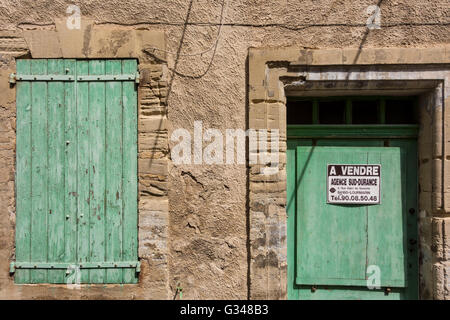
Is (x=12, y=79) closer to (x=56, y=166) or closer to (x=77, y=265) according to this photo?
(x=56, y=166)

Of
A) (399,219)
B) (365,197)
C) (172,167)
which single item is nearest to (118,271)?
(172,167)

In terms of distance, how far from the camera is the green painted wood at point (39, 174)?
3.21 m

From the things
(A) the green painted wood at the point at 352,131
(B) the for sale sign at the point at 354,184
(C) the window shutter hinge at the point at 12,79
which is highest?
(C) the window shutter hinge at the point at 12,79

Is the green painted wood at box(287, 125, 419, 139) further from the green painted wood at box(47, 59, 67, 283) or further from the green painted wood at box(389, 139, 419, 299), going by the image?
the green painted wood at box(47, 59, 67, 283)

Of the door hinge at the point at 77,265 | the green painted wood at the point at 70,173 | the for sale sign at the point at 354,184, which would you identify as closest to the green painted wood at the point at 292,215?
the for sale sign at the point at 354,184

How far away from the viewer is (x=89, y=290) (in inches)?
126

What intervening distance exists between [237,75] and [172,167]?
950mm

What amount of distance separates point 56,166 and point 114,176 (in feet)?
1.59

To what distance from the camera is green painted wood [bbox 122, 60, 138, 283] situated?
3.22 m

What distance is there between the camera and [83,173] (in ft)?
10.6

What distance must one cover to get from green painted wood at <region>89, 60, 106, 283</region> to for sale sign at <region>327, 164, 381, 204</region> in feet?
6.41

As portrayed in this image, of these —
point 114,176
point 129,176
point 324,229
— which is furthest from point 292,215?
point 114,176

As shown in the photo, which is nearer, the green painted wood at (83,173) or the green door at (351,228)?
the green painted wood at (83,173)

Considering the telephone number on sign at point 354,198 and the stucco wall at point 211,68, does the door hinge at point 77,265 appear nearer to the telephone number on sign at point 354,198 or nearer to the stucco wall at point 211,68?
the stucco wall at point 211,68
